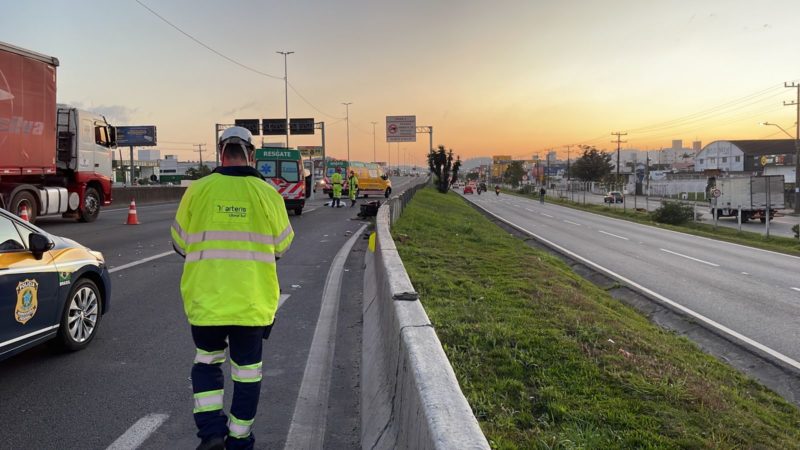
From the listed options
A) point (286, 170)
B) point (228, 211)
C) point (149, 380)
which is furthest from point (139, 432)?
point (286, 170)

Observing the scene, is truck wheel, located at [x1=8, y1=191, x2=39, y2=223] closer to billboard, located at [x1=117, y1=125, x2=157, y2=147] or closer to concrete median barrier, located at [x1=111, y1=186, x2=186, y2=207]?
concrete median barrier, located at [x1=111, y1=186, x2=186, y2=207]

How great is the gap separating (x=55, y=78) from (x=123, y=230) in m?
4.42

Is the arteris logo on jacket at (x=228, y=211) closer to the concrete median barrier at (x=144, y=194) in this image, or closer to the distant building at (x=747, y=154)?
the concrete median barrier at (x=144, y=194)

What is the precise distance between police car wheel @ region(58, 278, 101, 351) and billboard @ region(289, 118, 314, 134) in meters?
55.7

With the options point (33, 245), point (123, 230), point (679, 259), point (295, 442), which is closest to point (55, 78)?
point (123, 230)

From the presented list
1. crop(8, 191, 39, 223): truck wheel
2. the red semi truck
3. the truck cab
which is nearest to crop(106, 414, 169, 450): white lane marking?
the red semi truck

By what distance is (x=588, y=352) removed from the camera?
5.33 m

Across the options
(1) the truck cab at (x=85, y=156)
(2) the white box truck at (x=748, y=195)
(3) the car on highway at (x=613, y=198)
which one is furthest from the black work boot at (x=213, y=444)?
(3) the car on highway at (x=613, y=198)

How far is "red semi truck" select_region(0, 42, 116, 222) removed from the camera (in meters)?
13.8

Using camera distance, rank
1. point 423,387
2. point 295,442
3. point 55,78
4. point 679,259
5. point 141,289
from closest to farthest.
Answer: point 423,387 < point 295,442 < point 141,289 < point 55,78 < point 679,259

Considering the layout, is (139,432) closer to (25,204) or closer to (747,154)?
(25,204)

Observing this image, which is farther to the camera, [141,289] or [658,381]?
[141,289]

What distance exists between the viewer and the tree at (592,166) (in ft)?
339

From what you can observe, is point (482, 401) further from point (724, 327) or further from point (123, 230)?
point (123, 230)
